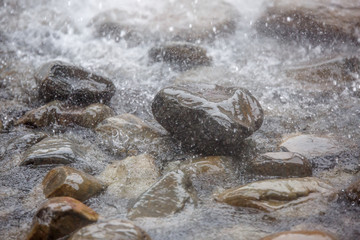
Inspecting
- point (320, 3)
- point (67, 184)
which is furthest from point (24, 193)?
point (320, 3)

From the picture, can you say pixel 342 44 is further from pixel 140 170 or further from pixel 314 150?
pixel 140 170

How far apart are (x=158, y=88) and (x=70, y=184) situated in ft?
7.70

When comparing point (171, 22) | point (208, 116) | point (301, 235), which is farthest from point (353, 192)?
point (171, 22)

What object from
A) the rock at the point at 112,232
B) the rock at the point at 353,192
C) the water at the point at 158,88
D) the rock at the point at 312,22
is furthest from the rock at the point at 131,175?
the rock at the point at 312,22

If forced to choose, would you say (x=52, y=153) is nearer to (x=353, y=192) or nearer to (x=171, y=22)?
(x=353, y=192)

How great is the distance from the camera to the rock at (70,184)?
2510 millimetres

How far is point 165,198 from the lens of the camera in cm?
250

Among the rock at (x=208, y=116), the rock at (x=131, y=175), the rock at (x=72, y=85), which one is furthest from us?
the rock at (x=72, y=85)

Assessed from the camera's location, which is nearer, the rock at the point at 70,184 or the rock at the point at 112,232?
the rock at the point at 112,232

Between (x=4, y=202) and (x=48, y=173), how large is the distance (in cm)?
37

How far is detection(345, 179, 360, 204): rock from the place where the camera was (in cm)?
242

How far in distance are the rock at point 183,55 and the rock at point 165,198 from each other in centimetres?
283

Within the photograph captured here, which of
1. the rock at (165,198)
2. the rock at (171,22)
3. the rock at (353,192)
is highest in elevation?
the rock at (171,22)

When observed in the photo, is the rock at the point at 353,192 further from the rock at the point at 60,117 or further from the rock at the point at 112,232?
the rock at the point at 60,117
